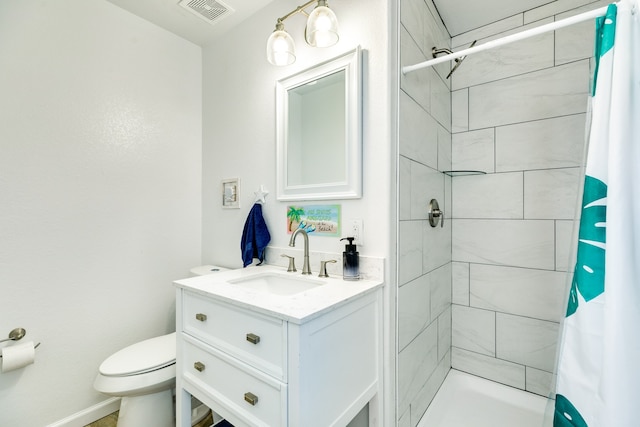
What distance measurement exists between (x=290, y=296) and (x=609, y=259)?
3.12 feet

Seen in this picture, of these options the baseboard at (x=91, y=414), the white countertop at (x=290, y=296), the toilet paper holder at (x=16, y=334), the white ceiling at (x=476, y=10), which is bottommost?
the baseboard at (x=91, y=414)

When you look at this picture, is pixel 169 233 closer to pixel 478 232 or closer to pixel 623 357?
pixel 478 232

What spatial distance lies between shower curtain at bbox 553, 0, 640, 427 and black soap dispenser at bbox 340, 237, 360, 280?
711 millimetres

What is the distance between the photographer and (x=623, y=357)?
754mm

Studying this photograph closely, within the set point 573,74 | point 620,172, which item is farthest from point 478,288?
point 573,74

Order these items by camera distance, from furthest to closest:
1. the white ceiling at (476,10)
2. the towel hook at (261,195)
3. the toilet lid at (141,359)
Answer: the towel hook at (261,195) < the white ceiling at (476,10) < the toilet lid at (141,359)

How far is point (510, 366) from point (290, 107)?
1943 mm

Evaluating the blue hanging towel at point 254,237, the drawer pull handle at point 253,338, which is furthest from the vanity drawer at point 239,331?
the blue hanging towel at point 254,237

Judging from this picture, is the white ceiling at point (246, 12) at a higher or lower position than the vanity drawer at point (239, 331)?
higher

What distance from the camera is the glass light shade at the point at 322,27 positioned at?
46.9 inches

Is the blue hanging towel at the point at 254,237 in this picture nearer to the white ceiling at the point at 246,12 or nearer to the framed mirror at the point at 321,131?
the framed mirror at the point at 321,131

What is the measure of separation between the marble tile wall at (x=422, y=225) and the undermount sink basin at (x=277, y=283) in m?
0.43

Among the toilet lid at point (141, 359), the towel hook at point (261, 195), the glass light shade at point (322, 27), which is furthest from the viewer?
the towel hook at point (261, 195)

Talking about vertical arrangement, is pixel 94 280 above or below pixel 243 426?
above
